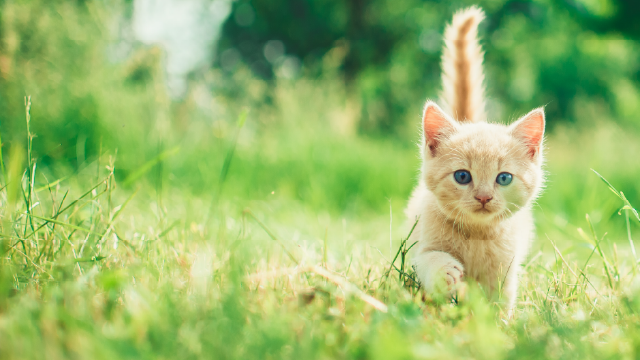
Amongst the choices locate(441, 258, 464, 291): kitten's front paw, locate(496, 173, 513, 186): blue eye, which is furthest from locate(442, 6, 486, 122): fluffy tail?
locate(441, 258, 464, 291): kitten's front paw

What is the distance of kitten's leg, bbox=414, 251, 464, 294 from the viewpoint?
942 mm

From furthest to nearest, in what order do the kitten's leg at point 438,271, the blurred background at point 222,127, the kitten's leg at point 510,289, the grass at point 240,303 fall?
A: 1. the blurred background at point 222,127
2. the kitten's leg at point 510,289
3. the kitten's leg at point 438,271
4. the grass at point 240,303

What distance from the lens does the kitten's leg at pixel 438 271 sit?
3.09ft

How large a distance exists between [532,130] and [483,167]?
25cm

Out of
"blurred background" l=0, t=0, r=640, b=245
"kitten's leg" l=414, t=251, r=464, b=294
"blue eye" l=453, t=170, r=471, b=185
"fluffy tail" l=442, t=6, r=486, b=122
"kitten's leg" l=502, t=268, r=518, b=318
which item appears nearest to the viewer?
"kitten's leg" l=414, t=251, r=464, b=294

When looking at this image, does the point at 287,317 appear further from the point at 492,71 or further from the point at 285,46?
the point at 285,46

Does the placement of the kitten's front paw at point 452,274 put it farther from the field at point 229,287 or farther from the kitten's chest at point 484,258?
the kitten's chest at point 484,258

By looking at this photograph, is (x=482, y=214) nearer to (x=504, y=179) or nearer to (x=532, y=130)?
(x=504, y=179)

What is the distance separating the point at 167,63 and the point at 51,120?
990 millimetres

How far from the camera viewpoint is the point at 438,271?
99cm

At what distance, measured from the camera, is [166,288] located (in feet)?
2.53

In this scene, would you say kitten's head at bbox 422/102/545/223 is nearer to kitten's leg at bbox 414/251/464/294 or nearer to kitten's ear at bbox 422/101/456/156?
kitten's ear at bbox 422/101/456/156

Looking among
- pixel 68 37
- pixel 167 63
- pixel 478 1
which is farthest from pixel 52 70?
pixel 478 1

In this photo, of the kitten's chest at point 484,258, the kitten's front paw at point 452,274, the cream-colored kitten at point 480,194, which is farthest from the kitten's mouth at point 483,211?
the kitten's front paw at point 452,274
